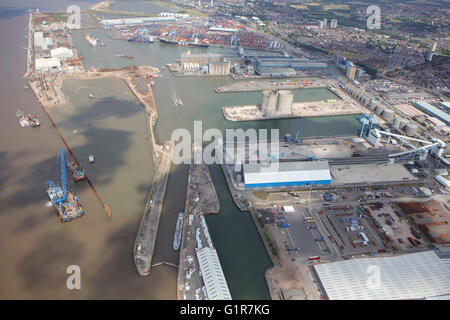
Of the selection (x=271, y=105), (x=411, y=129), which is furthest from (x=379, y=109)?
(x=271, y=105)

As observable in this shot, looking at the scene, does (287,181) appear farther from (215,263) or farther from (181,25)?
(181,25)

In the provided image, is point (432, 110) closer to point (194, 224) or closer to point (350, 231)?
point (350, 231)

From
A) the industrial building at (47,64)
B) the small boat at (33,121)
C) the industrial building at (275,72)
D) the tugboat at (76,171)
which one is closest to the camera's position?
the tugboat at (76,171)

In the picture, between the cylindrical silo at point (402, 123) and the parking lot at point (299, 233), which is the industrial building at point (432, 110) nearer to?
the cylindrical silo at point (402, 123)

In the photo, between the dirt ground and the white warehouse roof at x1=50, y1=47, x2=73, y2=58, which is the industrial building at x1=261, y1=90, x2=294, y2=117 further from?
the white warehouse roof at x1=50, y1=47, x2=73, y2=58

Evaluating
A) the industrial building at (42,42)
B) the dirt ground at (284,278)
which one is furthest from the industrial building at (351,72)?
the industrial building at (42,42)
